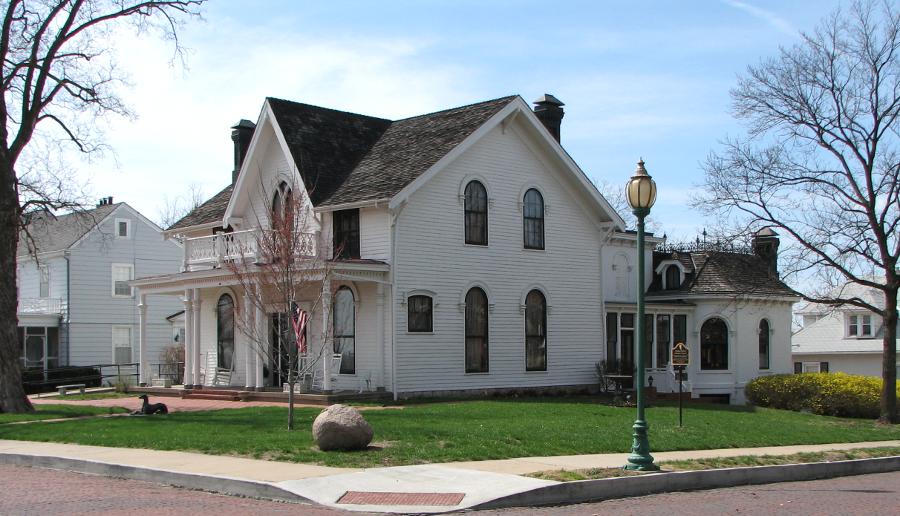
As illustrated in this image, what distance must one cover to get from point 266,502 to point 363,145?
20942 millimetres

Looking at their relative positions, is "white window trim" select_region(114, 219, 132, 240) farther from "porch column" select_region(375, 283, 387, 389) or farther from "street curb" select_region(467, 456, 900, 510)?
"street curb" select_region(467, 456, 900, 510)

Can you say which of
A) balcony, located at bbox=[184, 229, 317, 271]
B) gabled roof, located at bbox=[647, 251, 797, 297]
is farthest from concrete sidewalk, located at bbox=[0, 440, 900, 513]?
gabled roof, located at bbox=[647, 251, 797, 297]

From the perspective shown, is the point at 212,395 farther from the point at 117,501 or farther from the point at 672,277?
the point at 117,501

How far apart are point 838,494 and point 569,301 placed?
723 inches

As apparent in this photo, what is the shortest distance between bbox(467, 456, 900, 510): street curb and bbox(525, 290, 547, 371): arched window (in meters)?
13.9

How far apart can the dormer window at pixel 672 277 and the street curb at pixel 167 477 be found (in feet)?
82.3

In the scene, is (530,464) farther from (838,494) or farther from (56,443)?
(56,443)

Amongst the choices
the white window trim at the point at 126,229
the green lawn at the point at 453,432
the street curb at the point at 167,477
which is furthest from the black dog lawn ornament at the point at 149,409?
the white window trim at the point at 126,229

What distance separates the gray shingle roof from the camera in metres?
28.7

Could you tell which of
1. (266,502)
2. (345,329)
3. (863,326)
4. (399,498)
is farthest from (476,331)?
(863,326)

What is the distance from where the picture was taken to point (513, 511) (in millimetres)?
11930

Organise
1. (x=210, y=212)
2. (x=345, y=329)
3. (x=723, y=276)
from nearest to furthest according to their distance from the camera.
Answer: (x=345, y=329) < (x=210, y=212) < (x=723, y=276)

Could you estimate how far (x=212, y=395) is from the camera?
2938 cm

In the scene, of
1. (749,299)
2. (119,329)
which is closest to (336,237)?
(749,299)
